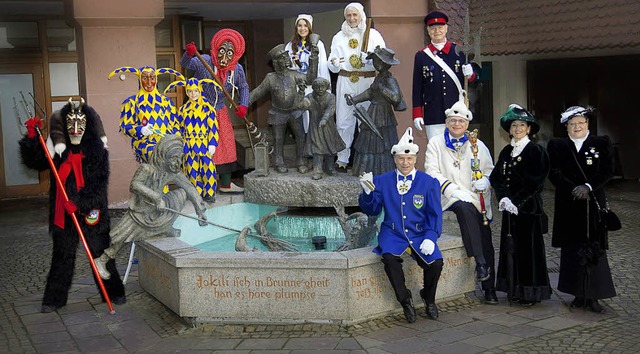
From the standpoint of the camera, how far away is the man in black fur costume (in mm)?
7512

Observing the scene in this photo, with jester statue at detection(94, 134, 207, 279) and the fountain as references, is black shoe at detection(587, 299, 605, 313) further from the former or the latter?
jester statue at detection(94, 134, 207, 279)

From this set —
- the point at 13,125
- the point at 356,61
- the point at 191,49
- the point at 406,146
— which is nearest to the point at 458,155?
the point at 406,146

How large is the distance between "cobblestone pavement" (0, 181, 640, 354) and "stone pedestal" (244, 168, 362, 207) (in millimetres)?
1601

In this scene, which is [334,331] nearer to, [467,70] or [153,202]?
[153,202]

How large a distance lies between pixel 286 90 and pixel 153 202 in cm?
208

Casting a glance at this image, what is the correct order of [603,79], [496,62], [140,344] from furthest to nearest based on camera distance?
[496,62]
[603,79]
[140,344]

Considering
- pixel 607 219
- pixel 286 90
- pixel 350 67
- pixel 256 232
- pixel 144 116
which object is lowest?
pixel 256 232

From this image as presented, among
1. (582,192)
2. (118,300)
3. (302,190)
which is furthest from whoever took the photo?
(302,190)

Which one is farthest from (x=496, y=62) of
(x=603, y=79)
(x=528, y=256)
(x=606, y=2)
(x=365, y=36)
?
(x=528, y=256)

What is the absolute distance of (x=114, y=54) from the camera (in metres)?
12.9

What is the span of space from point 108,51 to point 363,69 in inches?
188

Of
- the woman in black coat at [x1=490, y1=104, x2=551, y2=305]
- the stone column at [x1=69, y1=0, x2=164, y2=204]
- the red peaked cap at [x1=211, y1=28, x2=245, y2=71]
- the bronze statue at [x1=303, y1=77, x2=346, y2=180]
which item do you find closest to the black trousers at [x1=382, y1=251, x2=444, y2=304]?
the woman in black coat at [x1=490, y1=104, x2=551, y2=305]

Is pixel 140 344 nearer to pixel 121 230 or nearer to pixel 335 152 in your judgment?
pixel 121 230

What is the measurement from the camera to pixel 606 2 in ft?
41.8
